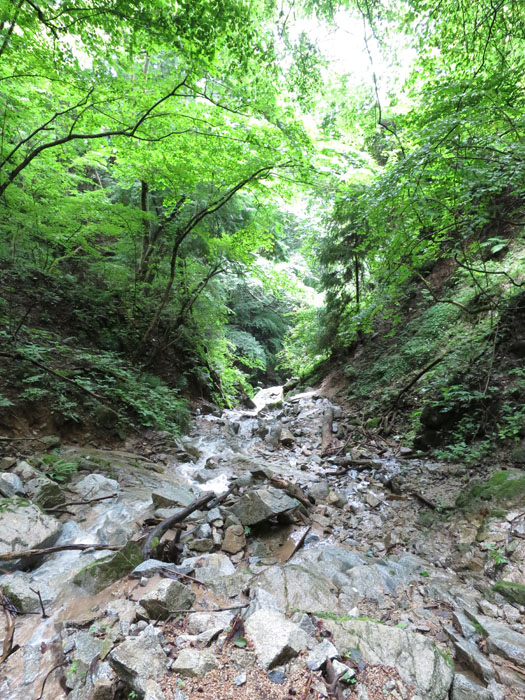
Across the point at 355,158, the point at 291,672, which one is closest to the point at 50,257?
the point at 355,158

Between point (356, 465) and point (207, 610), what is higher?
point (356, 465)

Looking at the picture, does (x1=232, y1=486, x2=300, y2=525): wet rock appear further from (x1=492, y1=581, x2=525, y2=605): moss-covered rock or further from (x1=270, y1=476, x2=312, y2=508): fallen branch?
(x1=492, y1=581, x2=525, y2=605): moss-covered rock

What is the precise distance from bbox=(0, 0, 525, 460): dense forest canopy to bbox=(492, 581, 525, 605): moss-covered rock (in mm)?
3066

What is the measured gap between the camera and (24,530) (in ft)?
9.46

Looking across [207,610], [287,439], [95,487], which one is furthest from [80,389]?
[287,439]

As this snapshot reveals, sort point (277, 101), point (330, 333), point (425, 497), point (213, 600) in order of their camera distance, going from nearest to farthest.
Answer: point (213, 600) → point (425, 497) → point (277, 101) → point (330, 333)

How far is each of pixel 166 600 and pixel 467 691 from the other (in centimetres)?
182

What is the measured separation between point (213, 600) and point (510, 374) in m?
5.48

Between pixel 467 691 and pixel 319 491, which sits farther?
pixel 319 491

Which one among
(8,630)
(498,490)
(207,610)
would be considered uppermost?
(498,490)

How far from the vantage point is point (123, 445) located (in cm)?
614

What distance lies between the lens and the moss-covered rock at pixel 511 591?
246 cm

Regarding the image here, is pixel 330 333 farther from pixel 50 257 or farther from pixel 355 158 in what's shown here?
pixel 50 257

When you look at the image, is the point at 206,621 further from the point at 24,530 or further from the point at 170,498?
the point at 170,498
